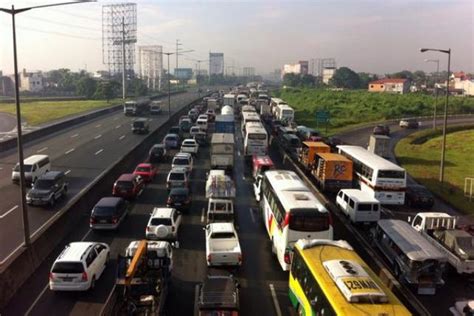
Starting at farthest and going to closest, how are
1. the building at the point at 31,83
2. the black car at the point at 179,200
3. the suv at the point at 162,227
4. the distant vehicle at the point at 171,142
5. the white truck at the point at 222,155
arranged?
1. the building at the point at 31,83
2. the distant vehicle at the point at 171,142
3. the white truck at the point at 222,155
4. the black car at the point at 179,200
5. the suv at the point at 162,227

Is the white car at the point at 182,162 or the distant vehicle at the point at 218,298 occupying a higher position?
the white car at the point at 182,162

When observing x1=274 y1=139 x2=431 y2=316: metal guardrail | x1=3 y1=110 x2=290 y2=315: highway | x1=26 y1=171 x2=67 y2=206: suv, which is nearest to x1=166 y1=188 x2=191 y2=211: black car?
x1=3 y1=110 x2=290 y2=315: highway

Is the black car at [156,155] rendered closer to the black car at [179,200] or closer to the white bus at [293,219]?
the black car at [179,200]

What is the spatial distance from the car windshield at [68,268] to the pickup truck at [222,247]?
5255 mm

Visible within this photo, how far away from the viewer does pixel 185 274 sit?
1961cm

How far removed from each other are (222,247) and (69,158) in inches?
1142

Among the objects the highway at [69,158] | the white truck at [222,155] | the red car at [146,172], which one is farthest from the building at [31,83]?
the red car at [146,172]

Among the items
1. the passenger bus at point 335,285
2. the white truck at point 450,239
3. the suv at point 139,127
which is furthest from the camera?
the suv at point 139,127

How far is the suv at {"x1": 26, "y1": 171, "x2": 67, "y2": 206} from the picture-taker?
28.1m

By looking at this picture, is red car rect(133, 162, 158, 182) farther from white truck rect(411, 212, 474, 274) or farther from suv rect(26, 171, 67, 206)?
white truck rect(411, 212, 474, 274)

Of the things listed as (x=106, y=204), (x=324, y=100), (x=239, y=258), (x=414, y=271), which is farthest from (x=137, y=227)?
(x=324, y=100)

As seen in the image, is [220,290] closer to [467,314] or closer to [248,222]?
[467,314]

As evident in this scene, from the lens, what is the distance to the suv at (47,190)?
28.1 meters

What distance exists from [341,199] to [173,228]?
11.8m
